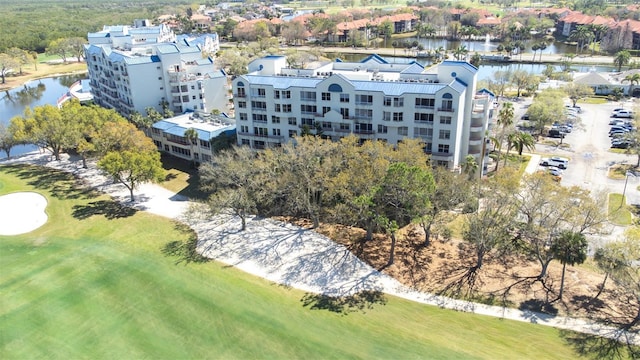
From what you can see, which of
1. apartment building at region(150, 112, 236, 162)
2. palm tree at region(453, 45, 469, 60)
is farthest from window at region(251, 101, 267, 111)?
palm tree at region(453, 45, 469, 60)

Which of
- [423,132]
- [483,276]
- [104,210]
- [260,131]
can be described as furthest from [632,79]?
[104,210]

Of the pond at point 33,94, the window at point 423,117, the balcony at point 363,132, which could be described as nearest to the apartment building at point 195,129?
the balcony at point 363,132

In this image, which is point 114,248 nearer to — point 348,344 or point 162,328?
point 162,328

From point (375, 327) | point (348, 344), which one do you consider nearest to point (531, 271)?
point (375, 327)

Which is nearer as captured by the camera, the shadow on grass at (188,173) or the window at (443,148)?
the window at (443,148)

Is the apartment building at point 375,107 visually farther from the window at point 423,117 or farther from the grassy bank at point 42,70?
the grassy bank at point 42,70

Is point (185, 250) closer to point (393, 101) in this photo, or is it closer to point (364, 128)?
point (364, 128)
